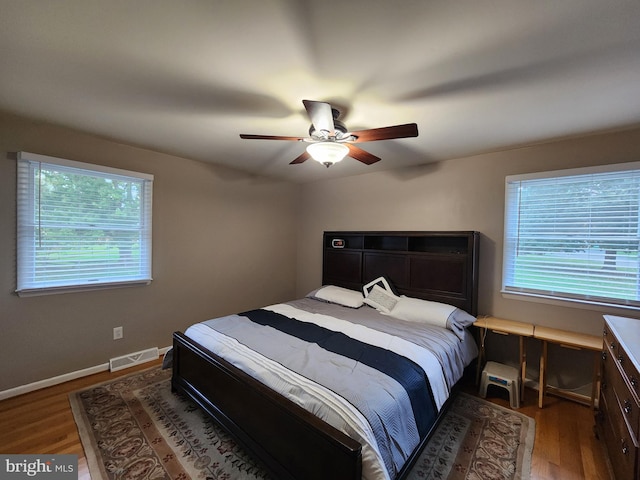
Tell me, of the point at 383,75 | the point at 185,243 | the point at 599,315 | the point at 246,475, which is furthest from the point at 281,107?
the point at 599,315

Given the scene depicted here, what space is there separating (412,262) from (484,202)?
1.00 m

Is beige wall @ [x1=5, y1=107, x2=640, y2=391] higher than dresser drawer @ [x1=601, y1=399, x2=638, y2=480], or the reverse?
beige wall @ [x1=5, y1=107, x2=640, y2=391]

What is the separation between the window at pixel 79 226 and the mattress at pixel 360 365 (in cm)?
A: 126

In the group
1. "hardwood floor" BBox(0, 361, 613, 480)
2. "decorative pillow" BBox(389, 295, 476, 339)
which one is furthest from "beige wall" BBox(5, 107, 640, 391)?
"decorative pillow" BBox(389, 295, 476, 339)

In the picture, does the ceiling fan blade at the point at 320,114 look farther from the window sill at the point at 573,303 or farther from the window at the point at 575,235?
the window sill at the point at 573,303

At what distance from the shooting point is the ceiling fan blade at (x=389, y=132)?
5.52 ft

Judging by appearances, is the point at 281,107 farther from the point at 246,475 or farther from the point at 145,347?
the point at 145,347

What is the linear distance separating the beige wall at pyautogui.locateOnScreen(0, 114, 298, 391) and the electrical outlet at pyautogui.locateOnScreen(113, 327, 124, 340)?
0.15 feet

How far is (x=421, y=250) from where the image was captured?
3361 millimetres

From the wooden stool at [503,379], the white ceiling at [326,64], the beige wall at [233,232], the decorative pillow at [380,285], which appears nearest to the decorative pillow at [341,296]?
the decorative pillow at [380,285]

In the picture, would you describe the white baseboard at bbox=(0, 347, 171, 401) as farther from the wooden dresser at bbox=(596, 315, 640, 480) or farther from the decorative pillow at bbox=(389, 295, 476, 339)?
the wooden dresser at bbox=(596, 315, 640, 480)

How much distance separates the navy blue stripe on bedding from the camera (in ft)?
5.41

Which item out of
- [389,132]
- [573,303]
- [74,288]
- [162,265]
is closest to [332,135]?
[389,132]

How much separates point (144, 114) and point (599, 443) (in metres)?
4.22
